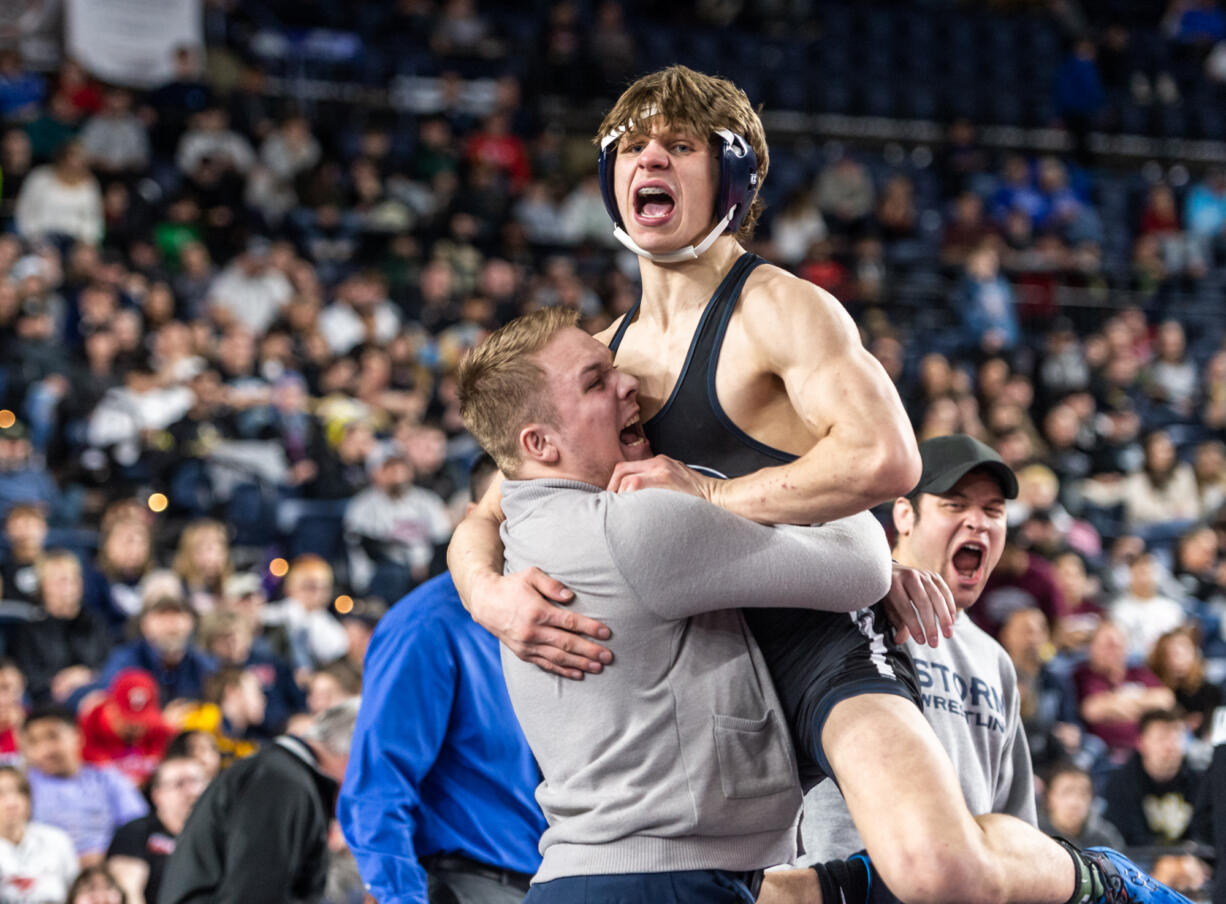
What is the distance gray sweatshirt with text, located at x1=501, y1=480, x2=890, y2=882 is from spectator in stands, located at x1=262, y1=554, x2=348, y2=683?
494cm

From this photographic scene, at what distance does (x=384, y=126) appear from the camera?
13641mm

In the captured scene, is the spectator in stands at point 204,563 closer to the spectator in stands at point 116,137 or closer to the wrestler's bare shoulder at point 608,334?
the wrestler's bare shoulder at point 608,334

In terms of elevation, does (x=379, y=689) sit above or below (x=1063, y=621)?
above

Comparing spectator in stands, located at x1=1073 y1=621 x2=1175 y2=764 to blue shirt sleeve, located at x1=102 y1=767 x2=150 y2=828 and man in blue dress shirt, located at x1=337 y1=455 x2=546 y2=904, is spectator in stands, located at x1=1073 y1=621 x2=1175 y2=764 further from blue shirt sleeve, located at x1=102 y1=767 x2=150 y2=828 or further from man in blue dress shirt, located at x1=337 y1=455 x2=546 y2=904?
man in blue dress shirt, located at x1=337 y1=455 x2=546 y2=904

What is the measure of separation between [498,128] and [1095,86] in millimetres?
7482

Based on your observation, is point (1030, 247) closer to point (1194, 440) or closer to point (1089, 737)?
point (1194, 440)

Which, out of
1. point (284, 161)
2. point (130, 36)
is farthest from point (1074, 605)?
point (130, 36)

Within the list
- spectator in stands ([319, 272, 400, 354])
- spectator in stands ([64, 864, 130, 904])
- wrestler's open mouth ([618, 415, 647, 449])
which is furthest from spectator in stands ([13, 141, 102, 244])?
wrestler's open mouth ([618, 415, 647, 449])

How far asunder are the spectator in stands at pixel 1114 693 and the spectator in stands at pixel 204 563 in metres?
4.66

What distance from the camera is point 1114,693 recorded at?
781 centimetres

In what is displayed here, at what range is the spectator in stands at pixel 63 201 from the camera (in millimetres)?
10742

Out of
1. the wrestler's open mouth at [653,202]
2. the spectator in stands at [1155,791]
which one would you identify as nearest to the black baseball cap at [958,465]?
the wrestler's open mouth at [653,202]

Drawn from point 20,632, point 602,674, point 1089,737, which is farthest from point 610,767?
point 1089,737

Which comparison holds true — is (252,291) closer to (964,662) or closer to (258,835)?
(258,835)
